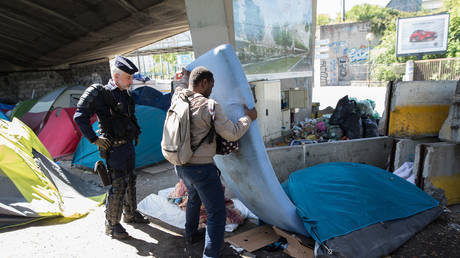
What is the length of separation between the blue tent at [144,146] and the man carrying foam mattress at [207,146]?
309cm

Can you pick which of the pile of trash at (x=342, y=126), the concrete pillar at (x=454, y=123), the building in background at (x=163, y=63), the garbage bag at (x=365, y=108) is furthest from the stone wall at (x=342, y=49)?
the concrete pillar at (x=454, y=123)

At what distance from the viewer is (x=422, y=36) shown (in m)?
20.3

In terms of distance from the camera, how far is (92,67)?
503 inches

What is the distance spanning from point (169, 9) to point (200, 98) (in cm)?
563

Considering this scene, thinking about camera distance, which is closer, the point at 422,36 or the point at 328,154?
the point at 328,154

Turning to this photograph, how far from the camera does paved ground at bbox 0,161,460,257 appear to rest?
2609mm

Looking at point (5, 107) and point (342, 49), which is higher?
point (342, 49)

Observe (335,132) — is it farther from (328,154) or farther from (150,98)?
(150,98)

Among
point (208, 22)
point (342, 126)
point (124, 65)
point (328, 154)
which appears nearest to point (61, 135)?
point (208, 22)

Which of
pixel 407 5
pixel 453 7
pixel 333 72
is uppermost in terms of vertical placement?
pixel 407 5

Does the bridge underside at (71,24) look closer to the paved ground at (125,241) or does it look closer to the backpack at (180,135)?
the paved ground at (125,241)

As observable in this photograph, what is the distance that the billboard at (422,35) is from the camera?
778 inches

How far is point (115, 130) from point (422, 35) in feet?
76.6

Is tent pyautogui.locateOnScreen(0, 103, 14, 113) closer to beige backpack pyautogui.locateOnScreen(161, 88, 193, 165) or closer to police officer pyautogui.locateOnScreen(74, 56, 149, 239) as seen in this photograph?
police officer pyautogui.locateOnScreen(74, 56, 149, 239)
